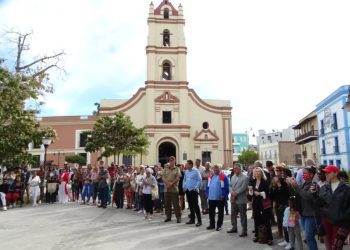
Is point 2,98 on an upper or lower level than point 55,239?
upper

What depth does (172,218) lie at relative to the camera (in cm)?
1089

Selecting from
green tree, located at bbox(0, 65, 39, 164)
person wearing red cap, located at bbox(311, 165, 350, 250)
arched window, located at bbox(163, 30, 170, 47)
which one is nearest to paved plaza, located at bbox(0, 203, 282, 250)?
person wearing red cap, located at bbox(311, 165, 350, 250)

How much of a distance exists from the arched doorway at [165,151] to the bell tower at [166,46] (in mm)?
6032

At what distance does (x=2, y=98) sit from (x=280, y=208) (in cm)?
1262

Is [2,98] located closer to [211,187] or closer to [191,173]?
[191,173]

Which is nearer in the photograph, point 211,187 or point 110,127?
point 211,187

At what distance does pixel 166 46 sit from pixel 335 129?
17720mm

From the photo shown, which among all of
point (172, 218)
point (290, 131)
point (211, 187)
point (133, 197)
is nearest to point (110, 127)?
Answer: point (133, 197)

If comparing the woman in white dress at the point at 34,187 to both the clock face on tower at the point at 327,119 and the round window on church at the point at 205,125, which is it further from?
the clock face on tower at the point at 327,119

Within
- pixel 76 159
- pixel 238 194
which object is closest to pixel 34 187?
pixel 238 194

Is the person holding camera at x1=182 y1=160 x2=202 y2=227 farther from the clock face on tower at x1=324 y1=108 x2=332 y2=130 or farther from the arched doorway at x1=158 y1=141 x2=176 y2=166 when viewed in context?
the clock face on tower at x1=324 y1=108 x2=332 y2=130

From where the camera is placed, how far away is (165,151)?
34906 mm

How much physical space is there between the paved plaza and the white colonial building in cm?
2166

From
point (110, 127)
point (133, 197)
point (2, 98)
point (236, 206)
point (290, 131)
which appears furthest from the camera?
point (290, 131)
